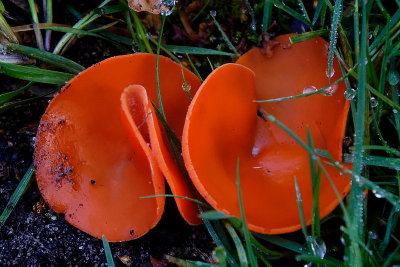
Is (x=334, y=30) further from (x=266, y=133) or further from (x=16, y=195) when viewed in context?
(x=16, y=195)

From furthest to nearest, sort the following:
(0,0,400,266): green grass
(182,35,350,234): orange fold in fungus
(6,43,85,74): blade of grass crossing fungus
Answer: (6,43,85,74): blade of grass crossing fungus
(182,35,350,234): orange fold in fungus
(0,0,400,266): green grass

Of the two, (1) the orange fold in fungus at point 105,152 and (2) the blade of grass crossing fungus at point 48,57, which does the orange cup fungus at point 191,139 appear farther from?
(2) the blade of grass crossing fungus at point 48,57

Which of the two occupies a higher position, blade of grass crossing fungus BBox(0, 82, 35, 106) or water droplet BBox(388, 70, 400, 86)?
water droplet BBox(388, 70, 400, 86)

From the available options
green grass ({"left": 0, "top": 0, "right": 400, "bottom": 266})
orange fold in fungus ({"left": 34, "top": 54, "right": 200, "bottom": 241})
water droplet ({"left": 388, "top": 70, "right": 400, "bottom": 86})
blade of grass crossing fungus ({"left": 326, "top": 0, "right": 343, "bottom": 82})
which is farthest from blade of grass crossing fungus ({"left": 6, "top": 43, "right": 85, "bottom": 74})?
water droplet ({"left": 388, "top": 70, "right": 400, "bottom": 86})

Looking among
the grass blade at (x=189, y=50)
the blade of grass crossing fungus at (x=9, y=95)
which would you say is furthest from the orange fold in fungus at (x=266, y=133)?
the blade of grass crossing fungus at (x=9, y=95)

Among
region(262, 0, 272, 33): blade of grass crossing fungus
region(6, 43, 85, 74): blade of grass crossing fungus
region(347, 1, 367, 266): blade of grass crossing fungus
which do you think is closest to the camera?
region(347, 1, 367, 266): blade of grass crossing fungus

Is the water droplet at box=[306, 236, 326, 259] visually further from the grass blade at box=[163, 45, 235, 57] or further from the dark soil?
the grass blade at box=[163, 45, 235, 57]
